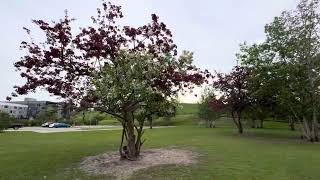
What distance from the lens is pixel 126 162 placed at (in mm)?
16797

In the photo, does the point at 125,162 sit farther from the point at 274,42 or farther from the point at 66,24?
the point at 274,42

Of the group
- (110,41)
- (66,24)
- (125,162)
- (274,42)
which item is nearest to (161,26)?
(110,41)

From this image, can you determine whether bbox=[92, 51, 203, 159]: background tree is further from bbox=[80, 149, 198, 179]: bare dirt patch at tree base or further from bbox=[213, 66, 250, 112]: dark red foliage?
bbox=[213, 66, 250, 112]: dark red foliage

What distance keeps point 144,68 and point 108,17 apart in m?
3.01

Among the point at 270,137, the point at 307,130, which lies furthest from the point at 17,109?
the point at 307,130

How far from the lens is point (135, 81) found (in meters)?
15.4

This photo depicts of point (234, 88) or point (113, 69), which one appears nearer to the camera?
point (113, 69)

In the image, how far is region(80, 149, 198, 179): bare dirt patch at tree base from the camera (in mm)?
15078

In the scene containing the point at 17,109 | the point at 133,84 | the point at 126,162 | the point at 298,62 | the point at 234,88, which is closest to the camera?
the point at 133,84

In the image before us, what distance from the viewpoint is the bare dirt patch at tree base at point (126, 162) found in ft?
49.5

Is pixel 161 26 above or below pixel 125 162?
above

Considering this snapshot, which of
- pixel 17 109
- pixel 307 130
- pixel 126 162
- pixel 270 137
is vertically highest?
pixel 17 109

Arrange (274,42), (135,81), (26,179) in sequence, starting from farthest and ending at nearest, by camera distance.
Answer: (274,42), (135,81), (26,179)

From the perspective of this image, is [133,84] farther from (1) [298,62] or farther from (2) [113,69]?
(1) [298,62]
